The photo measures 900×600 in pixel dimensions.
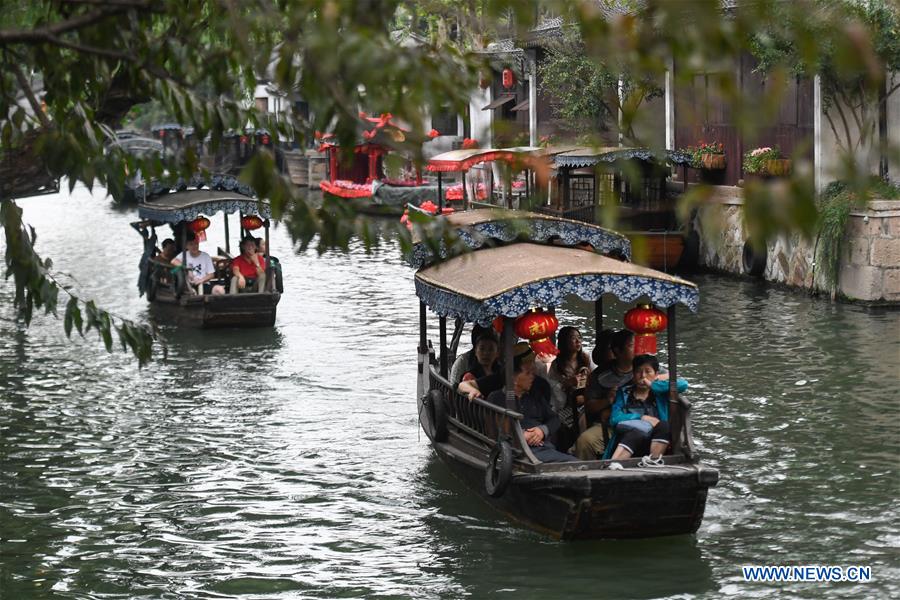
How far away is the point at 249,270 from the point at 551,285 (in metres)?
10.3

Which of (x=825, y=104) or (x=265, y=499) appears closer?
(x=265, y=499)

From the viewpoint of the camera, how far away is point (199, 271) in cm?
1891

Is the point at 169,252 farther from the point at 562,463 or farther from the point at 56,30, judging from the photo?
the point at 56,30

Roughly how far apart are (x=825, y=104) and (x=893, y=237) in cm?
297

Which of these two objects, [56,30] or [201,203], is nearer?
[56,30]

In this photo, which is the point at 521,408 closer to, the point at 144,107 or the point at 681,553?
the point at 681,553

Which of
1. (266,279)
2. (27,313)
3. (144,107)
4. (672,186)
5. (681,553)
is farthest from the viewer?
(144,107)

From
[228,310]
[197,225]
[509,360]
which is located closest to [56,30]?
[509,360]

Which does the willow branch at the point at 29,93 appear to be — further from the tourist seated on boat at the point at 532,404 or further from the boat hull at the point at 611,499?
the tourist seated on boat at the point at 532,404

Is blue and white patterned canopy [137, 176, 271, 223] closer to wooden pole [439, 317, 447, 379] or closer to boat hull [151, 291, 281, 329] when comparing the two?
boat hull [151, 291, 281, 329]

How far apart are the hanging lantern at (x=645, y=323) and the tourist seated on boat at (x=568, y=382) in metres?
0.67

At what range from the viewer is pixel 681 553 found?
363 inches

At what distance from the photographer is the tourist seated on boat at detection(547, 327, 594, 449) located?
10242mm

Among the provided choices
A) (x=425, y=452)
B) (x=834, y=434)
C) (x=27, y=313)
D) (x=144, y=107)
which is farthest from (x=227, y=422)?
(x=144, y=107)
